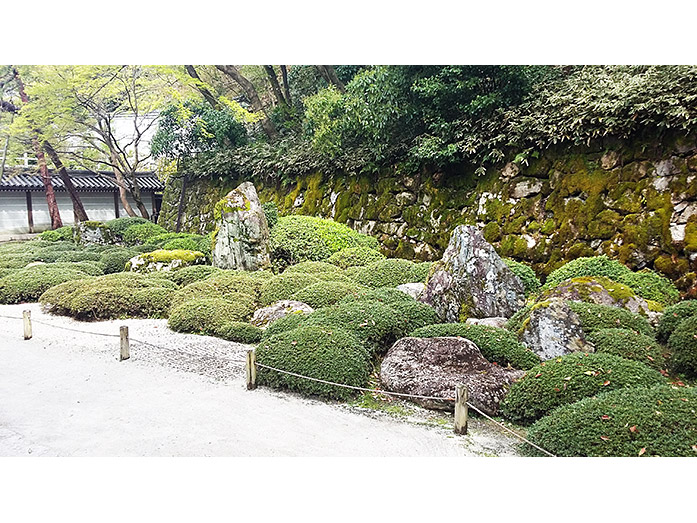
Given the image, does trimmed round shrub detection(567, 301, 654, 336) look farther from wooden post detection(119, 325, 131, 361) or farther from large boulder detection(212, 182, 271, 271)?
large boulder detection(212, 182, 271, 271)

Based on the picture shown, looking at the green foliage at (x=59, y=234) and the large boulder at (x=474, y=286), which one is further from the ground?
the green foliage at (x=59, y=234)

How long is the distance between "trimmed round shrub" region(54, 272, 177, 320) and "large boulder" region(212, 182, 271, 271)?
4.43ft

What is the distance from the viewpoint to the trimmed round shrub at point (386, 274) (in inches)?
219

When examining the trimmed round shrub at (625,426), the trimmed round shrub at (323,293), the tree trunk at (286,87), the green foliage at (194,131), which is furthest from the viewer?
the tree trunk at (286,87)

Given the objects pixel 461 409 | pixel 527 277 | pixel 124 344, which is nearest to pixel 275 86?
pixel 527 277

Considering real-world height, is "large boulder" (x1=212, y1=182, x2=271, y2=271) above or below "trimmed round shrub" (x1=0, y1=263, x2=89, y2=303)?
above

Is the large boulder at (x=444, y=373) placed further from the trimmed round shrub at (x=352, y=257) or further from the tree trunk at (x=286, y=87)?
the tree trunk at (x=286, y=87)

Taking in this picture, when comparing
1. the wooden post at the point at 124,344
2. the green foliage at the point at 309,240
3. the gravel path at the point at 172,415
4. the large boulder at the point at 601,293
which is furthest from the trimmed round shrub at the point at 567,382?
the green foliage at the point at 309,240

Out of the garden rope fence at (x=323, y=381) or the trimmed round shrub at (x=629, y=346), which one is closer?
the garden rope fence at (x=323, y=381)

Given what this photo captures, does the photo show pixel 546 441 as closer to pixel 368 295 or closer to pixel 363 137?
pixel 368 295

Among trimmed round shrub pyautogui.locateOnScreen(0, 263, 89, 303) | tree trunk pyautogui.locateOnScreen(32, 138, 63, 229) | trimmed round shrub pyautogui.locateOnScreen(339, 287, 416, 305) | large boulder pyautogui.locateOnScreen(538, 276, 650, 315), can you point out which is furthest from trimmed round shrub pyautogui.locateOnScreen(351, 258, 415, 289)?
tree trunk pyautogui.locateOnScreen(32, 138, 63, 229)

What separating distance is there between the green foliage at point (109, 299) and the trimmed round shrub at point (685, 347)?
4.17 m

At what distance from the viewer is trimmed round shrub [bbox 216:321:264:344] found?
14.5 ft
